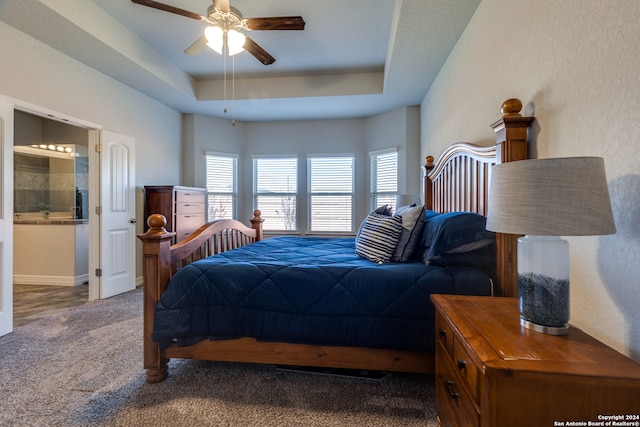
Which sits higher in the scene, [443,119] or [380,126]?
[380,126]

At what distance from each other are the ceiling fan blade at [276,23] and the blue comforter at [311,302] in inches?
75.7

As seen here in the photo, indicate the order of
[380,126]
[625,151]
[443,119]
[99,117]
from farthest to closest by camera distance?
[380,126] → [99,117] → [443,119] → [625,151]

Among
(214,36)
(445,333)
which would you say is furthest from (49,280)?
(445,333)

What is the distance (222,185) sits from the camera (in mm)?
5418

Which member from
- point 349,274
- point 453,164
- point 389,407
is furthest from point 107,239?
point 453,164

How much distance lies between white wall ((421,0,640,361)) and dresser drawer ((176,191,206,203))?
3.82 meters

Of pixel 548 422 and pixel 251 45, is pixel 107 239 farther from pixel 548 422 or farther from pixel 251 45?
pixel 548 422

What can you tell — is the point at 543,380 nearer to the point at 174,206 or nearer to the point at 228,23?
the point at 228,23

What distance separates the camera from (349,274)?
170 cm

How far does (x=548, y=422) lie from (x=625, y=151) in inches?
33.7

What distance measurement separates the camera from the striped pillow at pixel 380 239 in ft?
6.55

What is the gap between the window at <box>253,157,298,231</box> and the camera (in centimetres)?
552

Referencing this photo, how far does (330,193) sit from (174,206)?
251 cm

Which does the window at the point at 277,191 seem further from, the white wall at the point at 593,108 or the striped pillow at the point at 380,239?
the white wall at the point at 593,108
